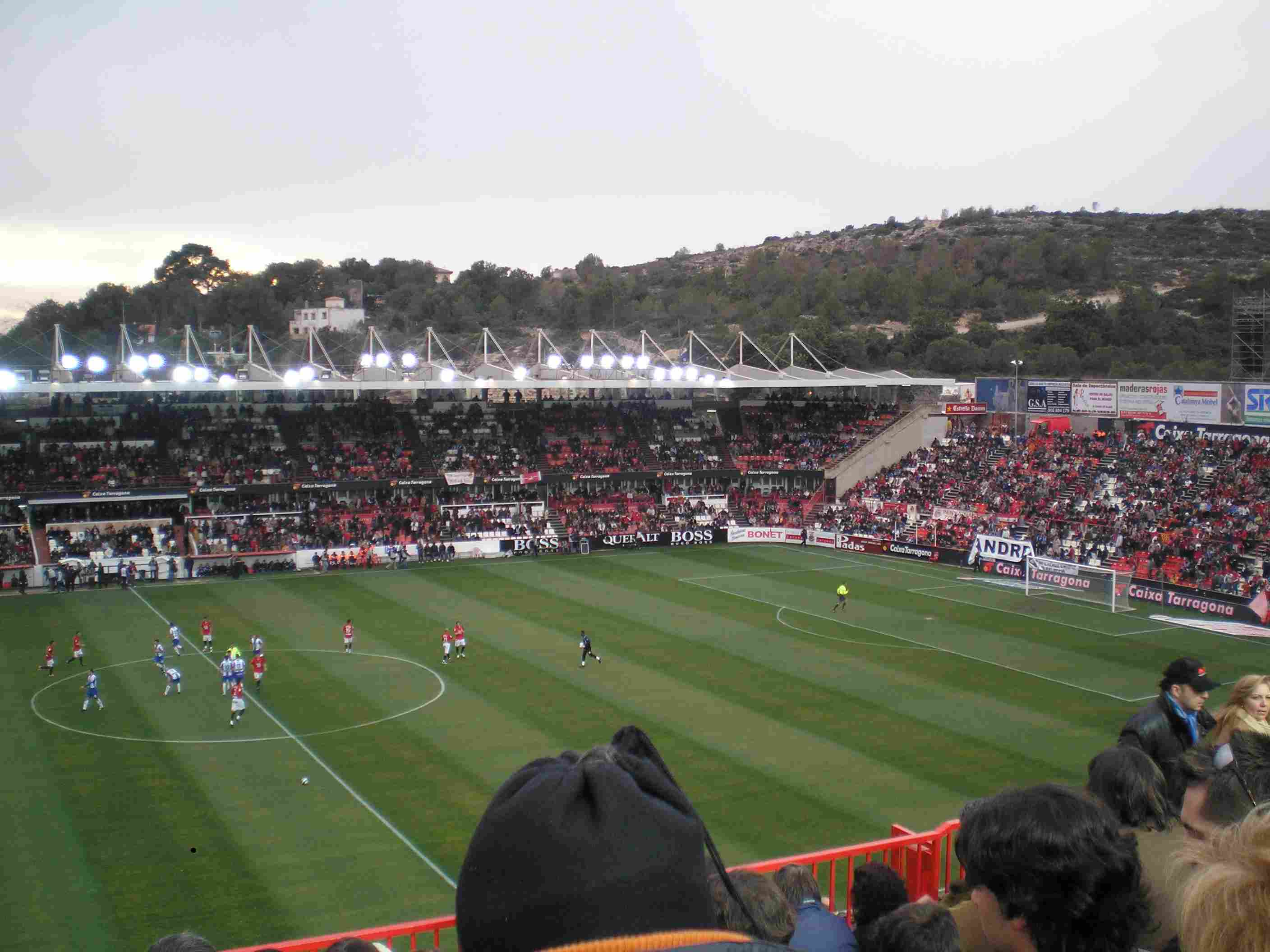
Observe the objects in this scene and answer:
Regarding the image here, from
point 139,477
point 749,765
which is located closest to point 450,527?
point 139,477

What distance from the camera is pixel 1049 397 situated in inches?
2361

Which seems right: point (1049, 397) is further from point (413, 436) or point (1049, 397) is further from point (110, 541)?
point (110, 541)

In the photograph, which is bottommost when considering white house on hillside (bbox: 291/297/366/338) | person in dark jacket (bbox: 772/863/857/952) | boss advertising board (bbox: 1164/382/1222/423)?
person in dark jacket (bbox: 772/863/857/952)

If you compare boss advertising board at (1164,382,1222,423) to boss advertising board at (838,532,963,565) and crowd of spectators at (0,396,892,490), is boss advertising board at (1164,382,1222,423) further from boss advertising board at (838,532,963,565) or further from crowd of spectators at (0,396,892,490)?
crowd of spectators at (0,396,892,490)

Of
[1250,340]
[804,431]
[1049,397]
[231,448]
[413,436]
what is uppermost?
[1250,340]

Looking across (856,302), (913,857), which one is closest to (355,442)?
(913,857)

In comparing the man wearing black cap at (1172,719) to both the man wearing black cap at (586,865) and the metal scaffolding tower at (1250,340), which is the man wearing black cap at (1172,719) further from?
the metal scaffolding tower at (1250,340)

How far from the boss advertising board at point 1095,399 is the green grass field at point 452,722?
17.4 meters

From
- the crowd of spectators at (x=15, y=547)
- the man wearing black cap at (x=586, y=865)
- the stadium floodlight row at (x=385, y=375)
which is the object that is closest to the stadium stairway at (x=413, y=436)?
the stadium floodlight row at (x=385, y=375)

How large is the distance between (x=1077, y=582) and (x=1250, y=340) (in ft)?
68.3

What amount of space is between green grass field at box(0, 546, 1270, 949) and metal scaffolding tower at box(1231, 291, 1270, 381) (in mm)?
20102

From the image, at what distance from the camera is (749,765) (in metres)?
23.7

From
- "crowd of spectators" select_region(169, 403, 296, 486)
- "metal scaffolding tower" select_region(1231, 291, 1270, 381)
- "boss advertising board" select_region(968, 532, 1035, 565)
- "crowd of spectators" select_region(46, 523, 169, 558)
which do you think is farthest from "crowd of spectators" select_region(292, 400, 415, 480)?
"metal scaffolding tower" select_region(1231, 291, 1270, 381)

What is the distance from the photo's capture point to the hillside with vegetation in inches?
3366
